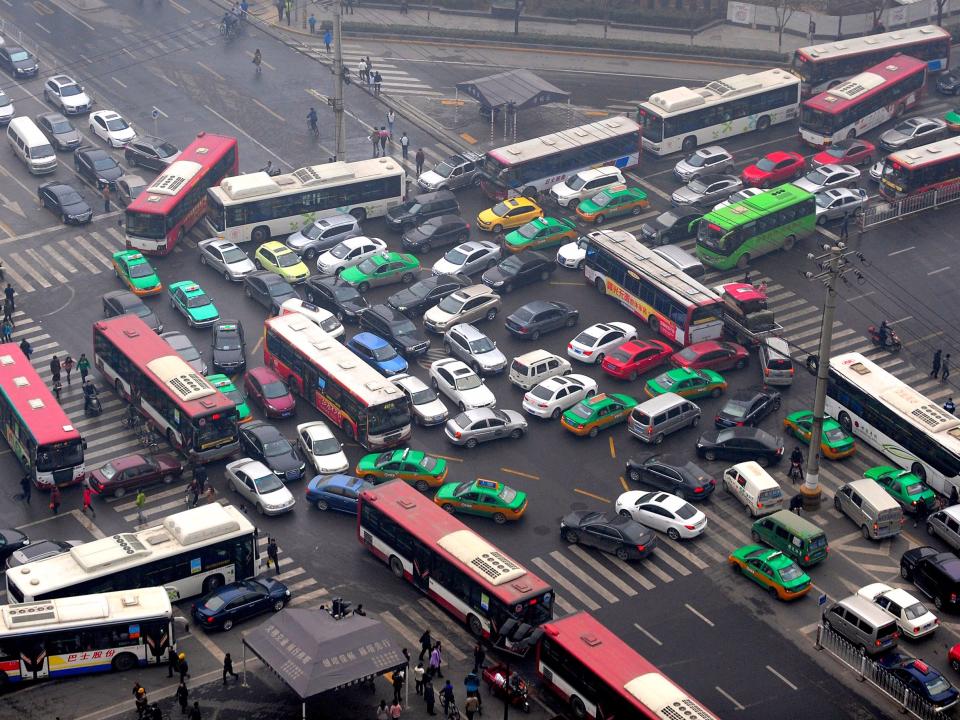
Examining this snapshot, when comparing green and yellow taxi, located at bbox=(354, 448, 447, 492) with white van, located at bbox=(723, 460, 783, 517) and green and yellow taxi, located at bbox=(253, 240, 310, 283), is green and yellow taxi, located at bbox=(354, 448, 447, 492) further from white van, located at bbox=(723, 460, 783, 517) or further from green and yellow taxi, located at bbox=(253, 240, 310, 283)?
green and yellow taxi, located at bbox=(253, 240, 310, 283)

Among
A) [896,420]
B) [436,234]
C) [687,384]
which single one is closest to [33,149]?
[436,234]

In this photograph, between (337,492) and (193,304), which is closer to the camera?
(337,492)

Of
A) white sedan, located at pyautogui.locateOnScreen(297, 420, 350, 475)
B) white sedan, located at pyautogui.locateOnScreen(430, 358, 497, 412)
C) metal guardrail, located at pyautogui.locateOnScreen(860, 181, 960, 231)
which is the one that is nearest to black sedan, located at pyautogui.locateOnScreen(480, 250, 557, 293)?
white sedan, located at pyautogui.locateOnScreen(430, 358, 497, 412)

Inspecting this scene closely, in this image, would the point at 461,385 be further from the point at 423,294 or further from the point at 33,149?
the point at 33,149

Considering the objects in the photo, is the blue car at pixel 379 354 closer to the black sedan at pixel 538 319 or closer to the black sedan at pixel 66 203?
the black sedan at pixel 538 319

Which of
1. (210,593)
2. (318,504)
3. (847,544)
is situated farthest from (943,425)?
(210,593)

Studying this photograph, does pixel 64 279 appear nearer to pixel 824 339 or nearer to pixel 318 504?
pixel 318 504
